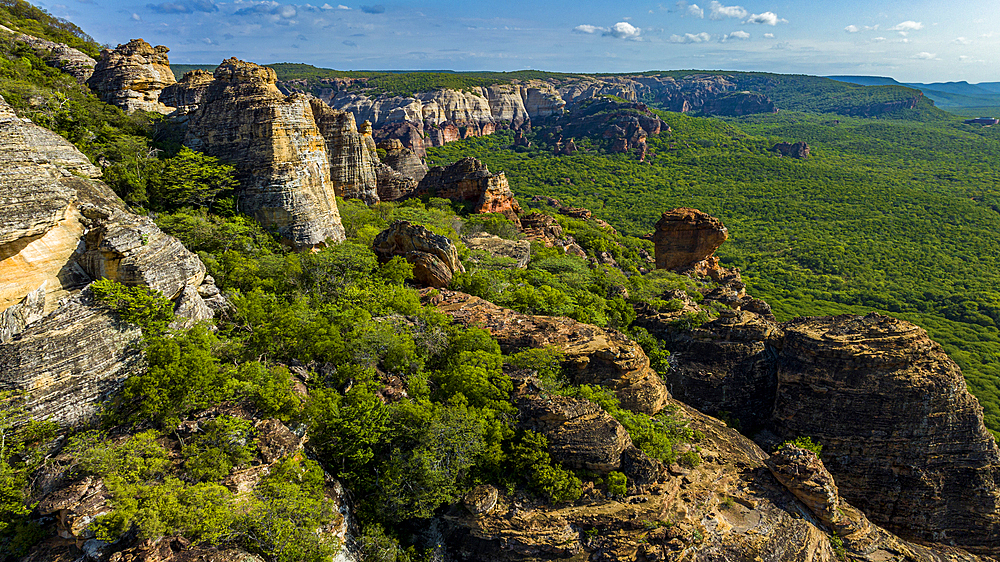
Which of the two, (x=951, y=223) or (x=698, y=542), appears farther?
(x=951, y=223)

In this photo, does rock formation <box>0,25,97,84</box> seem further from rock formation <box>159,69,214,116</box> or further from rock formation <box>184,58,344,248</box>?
rock formation <box>184,58,344,248</box>

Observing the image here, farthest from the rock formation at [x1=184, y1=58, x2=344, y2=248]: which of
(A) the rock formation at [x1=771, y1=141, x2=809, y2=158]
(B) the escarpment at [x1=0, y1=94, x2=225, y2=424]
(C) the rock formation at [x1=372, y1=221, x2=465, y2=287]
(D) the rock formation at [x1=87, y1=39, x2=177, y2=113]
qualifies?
(A) the rock formation at [x1=771, y1=141, x2=809, y2=158]

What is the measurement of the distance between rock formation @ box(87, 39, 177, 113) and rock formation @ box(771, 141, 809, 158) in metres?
128

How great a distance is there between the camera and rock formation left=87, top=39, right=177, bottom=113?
33031 mm

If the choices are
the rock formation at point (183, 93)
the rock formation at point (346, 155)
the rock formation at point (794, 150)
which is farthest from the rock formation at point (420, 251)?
the rock formation at point (794, 150)

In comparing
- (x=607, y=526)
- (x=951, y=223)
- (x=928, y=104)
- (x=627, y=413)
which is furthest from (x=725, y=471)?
(x=928, y=104)

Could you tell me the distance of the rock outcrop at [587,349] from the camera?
73.9 ft

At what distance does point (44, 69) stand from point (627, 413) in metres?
39.2

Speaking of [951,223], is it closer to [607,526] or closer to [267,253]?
[607,526]

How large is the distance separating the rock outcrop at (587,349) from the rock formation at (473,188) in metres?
29.0

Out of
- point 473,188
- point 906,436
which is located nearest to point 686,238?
point 473,188

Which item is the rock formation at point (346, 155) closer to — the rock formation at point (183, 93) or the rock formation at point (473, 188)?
the rock formation at point (183, 93)

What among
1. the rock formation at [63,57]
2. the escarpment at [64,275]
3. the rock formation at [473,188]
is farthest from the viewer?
the rock formation at [473,188]

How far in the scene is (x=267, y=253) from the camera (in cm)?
2577
